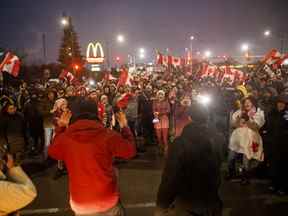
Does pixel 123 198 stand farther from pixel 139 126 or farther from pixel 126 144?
pixel 139 126

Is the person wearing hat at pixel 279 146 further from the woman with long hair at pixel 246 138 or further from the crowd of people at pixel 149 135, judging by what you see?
the woman with long hair at pixel 246 138

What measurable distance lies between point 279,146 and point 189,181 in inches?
167

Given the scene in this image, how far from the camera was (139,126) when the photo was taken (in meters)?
12.2

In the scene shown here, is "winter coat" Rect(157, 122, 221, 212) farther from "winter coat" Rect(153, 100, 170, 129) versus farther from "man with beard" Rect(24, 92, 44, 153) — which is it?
"man with beard" Rect(24, 92, 44, 153)

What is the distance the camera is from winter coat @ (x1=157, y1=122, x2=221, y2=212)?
3.21 metres

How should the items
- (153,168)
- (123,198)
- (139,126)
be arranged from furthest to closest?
(139,126) < (153,168) < (123,198)

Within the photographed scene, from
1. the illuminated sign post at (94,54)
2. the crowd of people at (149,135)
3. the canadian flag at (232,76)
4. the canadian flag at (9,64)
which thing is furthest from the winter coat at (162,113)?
the illuminated sign post at (94,54)

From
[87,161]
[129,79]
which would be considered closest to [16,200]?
[87,161]

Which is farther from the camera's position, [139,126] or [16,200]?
[139,126]

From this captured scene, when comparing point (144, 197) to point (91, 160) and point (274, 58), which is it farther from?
point (274, 58)

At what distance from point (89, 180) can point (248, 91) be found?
27.0 feet

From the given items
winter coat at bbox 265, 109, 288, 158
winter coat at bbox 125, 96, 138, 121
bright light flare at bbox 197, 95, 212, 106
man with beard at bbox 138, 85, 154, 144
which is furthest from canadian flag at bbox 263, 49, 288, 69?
bright light flare at bbox 197, 95, 212, 106

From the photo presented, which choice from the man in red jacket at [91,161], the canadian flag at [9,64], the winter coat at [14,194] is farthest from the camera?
the canadian flag at [9,64]

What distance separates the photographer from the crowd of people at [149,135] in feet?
10.6
